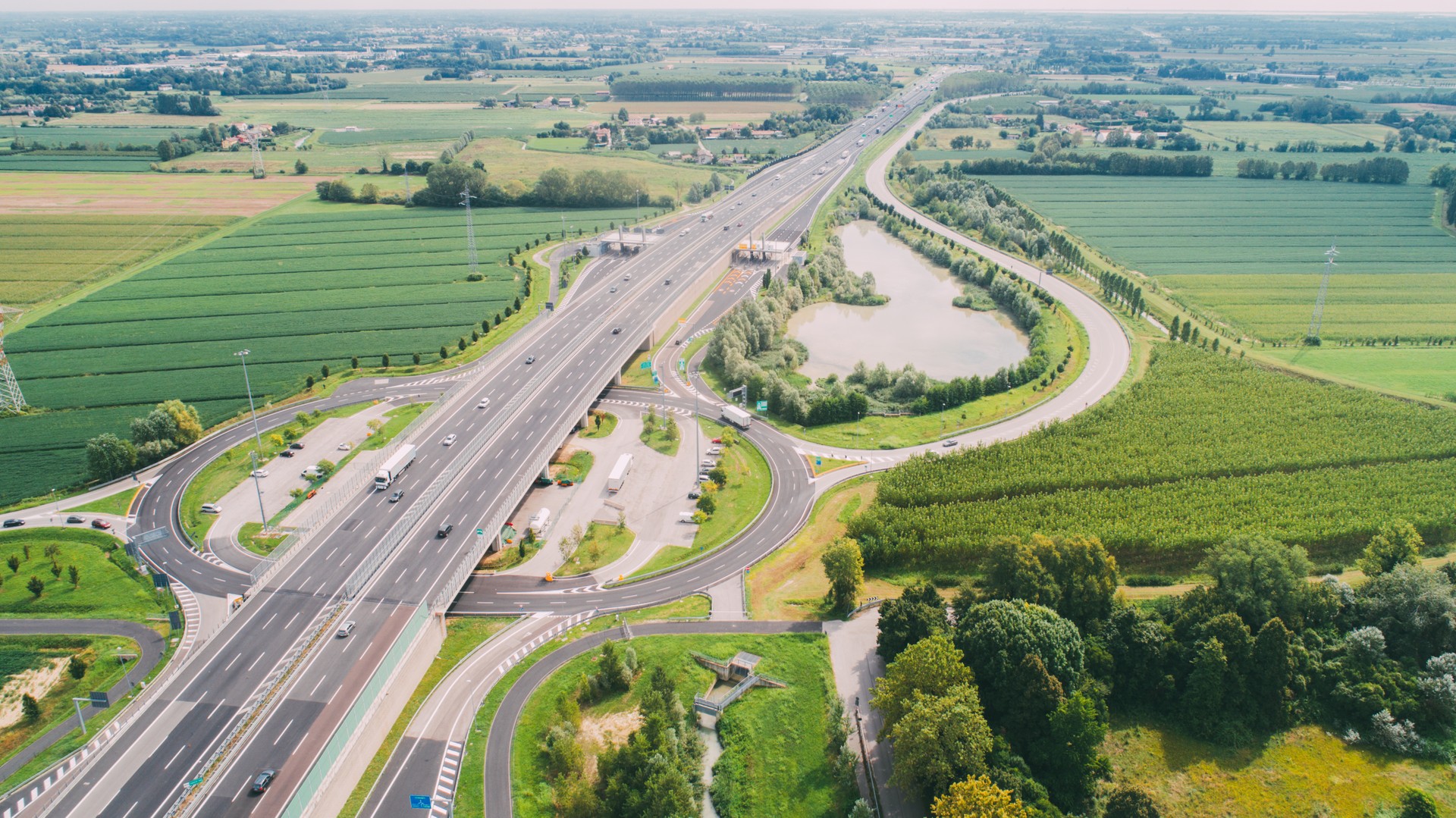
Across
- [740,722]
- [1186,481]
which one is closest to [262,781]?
[740,722]

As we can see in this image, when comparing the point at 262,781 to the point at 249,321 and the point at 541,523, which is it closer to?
the point at 541,523

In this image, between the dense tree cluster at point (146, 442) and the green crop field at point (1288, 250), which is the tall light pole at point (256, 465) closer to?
the dense tree cluster at point (146, 442)

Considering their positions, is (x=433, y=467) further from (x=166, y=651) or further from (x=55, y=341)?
(x=55, y=341)

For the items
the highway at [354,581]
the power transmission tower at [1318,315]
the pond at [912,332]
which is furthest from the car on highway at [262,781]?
the power transmission tower at [1318,315]

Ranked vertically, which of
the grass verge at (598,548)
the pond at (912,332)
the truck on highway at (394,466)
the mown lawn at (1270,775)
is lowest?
the mown lawn at (1270,775)

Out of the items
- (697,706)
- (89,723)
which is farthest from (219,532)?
(697,706)

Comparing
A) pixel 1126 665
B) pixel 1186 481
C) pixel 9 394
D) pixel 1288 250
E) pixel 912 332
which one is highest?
pixel 1288 250
